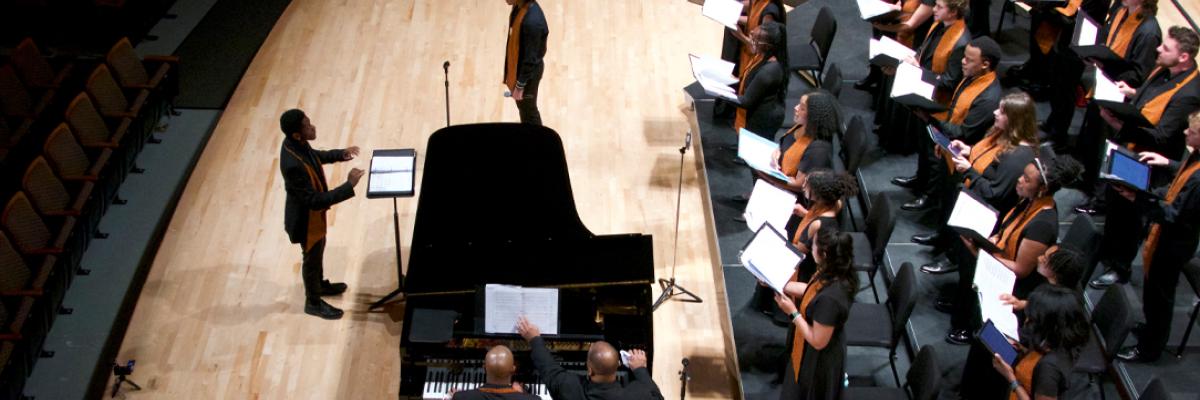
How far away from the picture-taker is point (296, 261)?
672cm

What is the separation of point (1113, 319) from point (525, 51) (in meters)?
3.71

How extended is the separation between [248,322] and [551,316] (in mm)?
2310

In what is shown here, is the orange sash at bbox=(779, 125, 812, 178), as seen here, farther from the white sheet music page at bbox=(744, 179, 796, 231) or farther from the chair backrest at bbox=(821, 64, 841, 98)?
the chair backrest at bbox=(821, 64, 841, 98)

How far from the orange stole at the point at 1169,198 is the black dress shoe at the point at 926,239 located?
1.16m

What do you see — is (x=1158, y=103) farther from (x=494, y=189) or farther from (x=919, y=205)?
(x=494, y=189)

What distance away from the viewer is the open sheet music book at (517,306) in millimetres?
4676

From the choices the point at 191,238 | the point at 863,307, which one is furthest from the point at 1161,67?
the point at 191,238

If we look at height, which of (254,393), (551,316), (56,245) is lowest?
(254,393)

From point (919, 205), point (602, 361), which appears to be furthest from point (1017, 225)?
point (602, 361)

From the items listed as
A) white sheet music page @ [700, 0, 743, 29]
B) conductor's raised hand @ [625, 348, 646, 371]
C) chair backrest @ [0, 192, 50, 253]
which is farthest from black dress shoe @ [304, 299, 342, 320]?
white sheet music page @ [700, 0, 743, 29]

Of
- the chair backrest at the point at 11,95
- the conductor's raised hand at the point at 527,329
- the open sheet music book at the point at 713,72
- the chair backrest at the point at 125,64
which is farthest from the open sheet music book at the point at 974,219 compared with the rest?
the chair backrest at the point at 11,95

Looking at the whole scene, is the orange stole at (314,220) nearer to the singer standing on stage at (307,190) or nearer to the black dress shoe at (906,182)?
the singer standing on stage at (307,190)

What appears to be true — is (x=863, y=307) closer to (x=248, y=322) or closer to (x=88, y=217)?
(x=248, y=322)

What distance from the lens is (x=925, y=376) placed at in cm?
475
